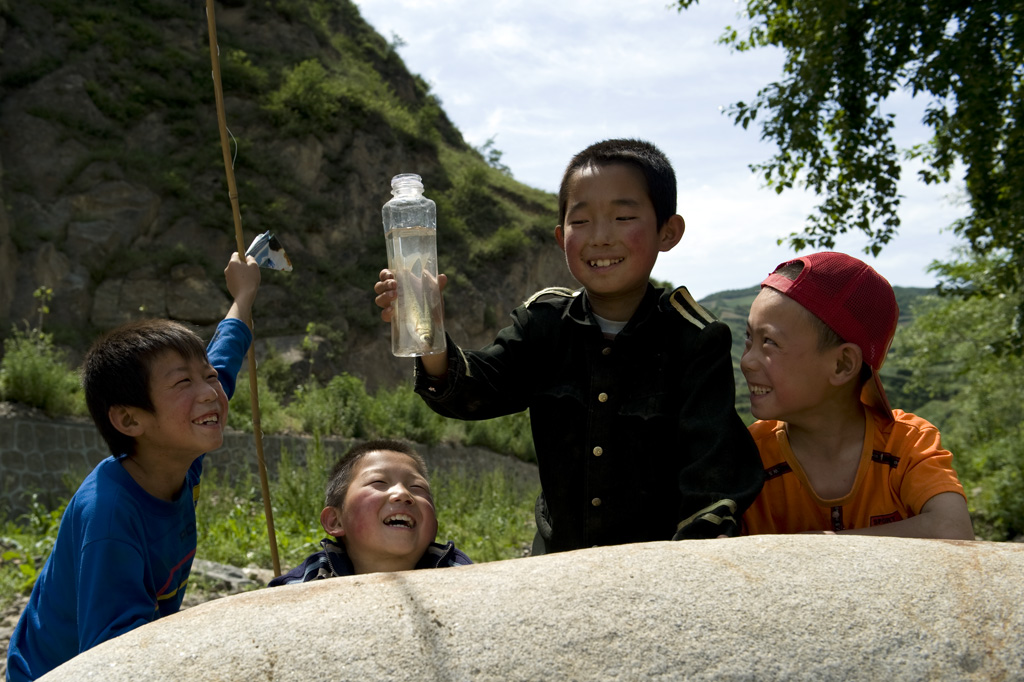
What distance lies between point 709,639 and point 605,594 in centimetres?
19

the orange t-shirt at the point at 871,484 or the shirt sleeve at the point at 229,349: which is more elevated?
the shirt sleeve at the point at 229,349

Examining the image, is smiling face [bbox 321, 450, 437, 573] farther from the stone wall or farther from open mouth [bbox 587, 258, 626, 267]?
the stone wall

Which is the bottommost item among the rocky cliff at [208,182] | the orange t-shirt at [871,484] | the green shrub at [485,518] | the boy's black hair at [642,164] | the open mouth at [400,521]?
the green shrub at [485,518]

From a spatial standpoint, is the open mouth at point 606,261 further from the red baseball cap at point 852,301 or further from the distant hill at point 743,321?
the distant hill at point 743,321

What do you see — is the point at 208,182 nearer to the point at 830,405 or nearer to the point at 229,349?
the point at 229,349

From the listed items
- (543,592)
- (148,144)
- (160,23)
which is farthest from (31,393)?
(160,23)

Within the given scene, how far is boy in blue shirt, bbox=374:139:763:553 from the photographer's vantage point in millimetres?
2219

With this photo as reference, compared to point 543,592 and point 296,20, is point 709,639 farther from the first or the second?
point 296,20

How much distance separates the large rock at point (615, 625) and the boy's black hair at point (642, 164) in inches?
41.2

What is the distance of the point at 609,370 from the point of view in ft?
7.60

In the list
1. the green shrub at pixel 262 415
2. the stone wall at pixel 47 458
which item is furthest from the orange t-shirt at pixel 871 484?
the green shrub at pixel 262 415

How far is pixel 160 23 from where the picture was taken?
20.0 meters

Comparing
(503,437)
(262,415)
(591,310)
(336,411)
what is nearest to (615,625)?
(591,310)

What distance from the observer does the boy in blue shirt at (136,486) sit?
6.76 ft
